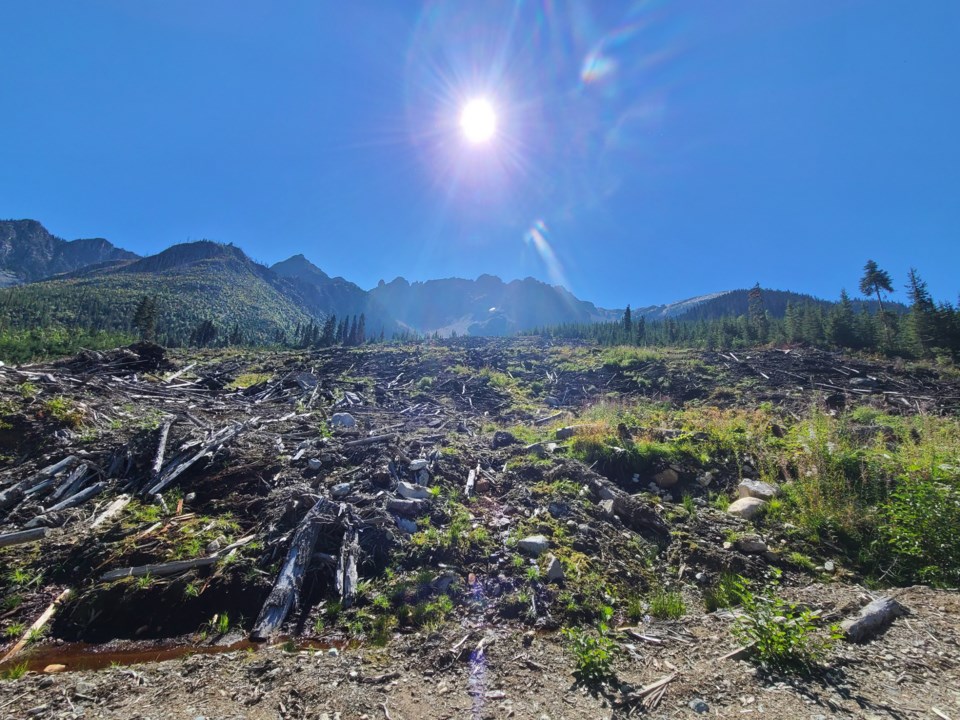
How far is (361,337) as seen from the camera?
381 ft

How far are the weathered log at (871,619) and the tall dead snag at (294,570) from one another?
23.1ft

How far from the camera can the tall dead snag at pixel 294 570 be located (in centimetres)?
510

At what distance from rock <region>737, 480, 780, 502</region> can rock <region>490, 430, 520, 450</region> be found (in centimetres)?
651

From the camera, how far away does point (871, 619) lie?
452 cm

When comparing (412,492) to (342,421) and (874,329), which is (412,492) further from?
(874,329)

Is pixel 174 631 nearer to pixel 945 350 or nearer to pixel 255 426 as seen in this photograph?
pixel 255 426

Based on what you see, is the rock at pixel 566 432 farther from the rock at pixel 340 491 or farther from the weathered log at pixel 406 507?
the rock at pixel 340 491

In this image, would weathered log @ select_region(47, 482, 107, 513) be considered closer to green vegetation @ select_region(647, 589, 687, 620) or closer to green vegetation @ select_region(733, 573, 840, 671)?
green vegetation @ select_region(647, 589, 687, 620)

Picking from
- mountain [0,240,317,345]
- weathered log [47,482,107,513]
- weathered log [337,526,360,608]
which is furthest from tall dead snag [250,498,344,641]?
mountain [0,240,317,345]

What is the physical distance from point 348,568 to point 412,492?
8.05ft

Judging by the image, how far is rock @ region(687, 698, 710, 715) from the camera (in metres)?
3.58

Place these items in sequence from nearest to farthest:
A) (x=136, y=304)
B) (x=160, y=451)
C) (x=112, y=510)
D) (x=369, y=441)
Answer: (x=112, y=510) < (x=160, y=451) < (x=369, y=441) < (x=136, y=304)

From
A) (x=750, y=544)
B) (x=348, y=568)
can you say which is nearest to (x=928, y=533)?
(x=750, y=544)

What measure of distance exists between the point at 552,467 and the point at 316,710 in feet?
24.1
